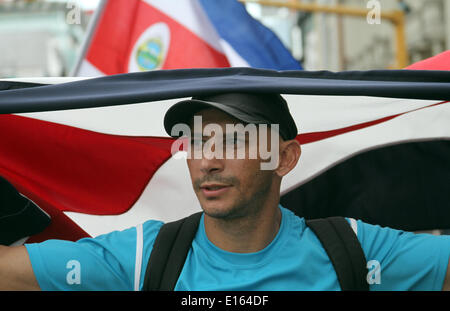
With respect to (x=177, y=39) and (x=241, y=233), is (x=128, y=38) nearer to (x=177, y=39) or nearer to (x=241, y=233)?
(x=177, y=39)

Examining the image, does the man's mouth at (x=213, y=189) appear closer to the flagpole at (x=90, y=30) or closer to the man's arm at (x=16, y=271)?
the man's arm at (x=16, y=271)

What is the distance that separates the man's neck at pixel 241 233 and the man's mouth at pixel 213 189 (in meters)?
0.14

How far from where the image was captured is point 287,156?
2.49 meters

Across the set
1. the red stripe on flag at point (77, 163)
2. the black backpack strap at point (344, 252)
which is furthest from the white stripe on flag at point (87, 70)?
the black backpack strap at point (344, 252)

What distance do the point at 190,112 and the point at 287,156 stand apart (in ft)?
1.47

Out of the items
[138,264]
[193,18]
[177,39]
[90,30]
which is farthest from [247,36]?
[138,264]

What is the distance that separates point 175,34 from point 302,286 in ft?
11.5

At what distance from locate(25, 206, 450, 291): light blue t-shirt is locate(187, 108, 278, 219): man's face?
19 centimetres

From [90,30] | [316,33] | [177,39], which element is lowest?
[177,39]

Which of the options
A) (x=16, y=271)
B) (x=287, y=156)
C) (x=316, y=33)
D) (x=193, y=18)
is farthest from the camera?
(x=316, y=33)

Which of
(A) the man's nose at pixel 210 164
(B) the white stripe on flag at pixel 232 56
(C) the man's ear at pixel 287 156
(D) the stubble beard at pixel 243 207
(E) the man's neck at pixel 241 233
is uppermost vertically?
(B) the white stripe on flag at pixel 232 56

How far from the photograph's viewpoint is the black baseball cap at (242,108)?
2.21 meters
